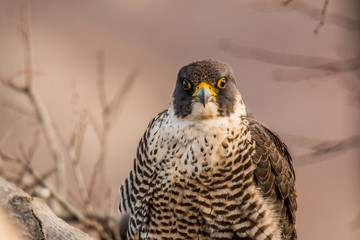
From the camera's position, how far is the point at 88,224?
4.77m

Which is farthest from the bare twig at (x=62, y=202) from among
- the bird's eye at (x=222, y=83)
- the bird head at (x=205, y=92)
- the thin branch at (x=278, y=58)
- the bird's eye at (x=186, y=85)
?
the thin branch at (x=278, y=58)

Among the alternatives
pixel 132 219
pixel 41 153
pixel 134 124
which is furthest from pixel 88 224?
pixel 134 124

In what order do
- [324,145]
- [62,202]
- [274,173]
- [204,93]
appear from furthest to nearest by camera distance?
1. [324,145]
2. [62,202]
3. [274,173]
4. [204,93]

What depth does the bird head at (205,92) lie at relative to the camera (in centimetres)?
397

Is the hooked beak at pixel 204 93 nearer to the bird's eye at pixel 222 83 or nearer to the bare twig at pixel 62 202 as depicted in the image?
the bird's eye at pixel 222 83

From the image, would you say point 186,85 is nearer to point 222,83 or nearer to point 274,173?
point 222,83

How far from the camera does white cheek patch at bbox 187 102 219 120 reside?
157 inches

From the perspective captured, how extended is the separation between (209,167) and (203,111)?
0.36 m

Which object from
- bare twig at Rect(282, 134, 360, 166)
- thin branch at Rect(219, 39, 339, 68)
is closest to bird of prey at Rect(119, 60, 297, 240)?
bare twig at Rect(282, 134, 360, 166)

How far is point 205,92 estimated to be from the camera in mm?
3912

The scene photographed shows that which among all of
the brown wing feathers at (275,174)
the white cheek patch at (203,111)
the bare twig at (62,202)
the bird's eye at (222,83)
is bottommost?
the bare twig at (62,202)

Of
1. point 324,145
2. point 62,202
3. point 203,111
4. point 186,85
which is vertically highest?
point 186,85

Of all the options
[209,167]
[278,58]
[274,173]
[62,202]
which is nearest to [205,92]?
[209,167]

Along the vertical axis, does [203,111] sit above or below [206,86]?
below
